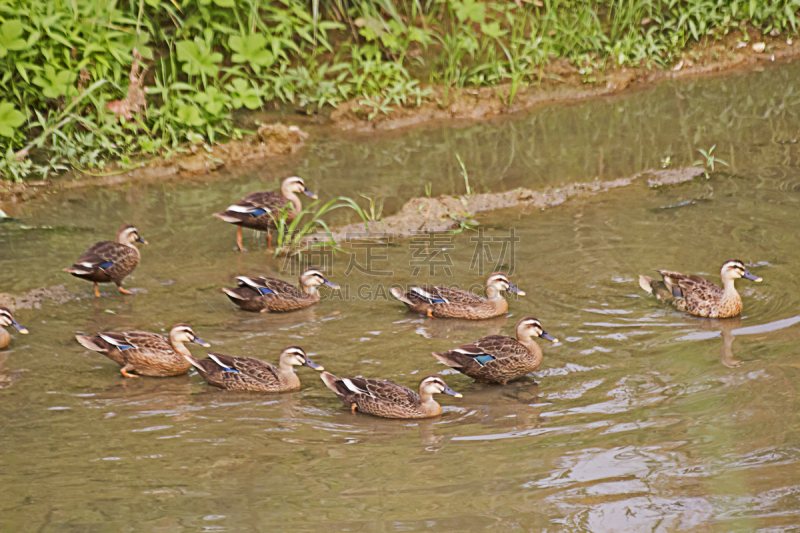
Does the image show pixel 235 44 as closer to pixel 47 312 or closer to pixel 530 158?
pixel 530 158

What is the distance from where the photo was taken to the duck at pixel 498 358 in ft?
20.2

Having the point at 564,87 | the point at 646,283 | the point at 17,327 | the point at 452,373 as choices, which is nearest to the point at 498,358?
the point at 452,373

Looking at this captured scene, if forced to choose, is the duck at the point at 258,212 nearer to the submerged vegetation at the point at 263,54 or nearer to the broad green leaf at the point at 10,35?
the submerged vegetation at the point at 263,54

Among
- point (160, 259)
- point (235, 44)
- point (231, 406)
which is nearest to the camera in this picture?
point (231, 406)

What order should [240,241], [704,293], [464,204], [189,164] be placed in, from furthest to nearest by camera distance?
1. [189,164]
2. [464,204]
3. [240,241]
4. [704,293]

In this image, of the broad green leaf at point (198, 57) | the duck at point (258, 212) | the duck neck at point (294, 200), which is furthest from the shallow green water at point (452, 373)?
the broad green leaf at point (198, 57)

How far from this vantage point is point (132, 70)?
1094 cm

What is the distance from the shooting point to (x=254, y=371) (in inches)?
243

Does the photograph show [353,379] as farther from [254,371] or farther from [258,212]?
[258,212]

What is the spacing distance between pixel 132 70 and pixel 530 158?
5.81 m

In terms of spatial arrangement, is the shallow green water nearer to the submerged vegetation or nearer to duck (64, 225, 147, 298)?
duck (64, 225, 147, 298)

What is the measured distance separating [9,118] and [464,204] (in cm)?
618

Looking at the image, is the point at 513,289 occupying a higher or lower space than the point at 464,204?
lower

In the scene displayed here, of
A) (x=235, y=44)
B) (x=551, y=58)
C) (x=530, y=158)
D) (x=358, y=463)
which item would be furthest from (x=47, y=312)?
(x=551, y=58)
